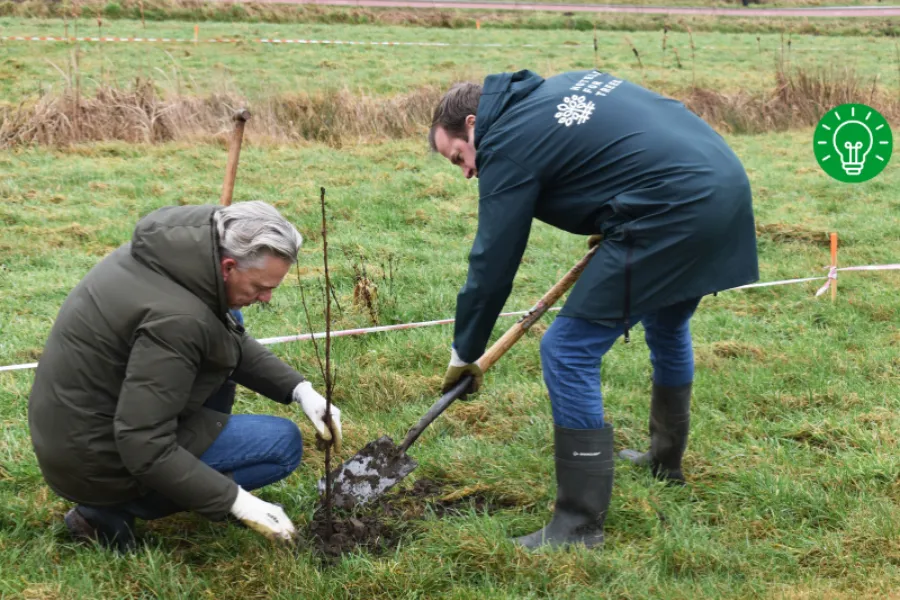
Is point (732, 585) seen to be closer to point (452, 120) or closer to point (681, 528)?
point (681, 528)

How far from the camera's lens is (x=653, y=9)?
3759 centimetres

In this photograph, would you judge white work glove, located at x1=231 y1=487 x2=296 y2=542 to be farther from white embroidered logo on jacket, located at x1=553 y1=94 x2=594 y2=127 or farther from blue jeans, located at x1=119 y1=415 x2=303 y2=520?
white embroidered logo on jacket, located at x1=553 y1=94 x2=594 y2=127

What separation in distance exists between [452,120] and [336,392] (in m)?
1.99

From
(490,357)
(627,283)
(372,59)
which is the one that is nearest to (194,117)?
(372,59)

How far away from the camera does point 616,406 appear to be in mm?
4719

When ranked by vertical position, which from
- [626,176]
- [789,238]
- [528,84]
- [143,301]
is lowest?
[789,238]

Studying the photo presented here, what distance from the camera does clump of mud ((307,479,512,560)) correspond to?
3.43m

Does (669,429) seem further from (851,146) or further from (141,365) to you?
(851,146)

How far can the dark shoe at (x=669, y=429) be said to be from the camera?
3869 millimetres

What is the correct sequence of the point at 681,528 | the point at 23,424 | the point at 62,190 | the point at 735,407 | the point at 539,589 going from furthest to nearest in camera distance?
the point at 62,190
the point at 735,407
the point at 23,424
the point at 681,528
the point at 539,589

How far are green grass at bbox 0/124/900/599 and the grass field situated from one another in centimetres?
1

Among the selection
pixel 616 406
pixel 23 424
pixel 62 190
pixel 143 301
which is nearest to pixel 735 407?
pixel 616 406

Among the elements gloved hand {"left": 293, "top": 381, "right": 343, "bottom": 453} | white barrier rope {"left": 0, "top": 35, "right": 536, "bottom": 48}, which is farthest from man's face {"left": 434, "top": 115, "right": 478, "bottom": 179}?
white barrier rope {"left": 0, "top": 35, "right": 536, "bottom": 48}

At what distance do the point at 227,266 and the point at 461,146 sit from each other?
105cm
